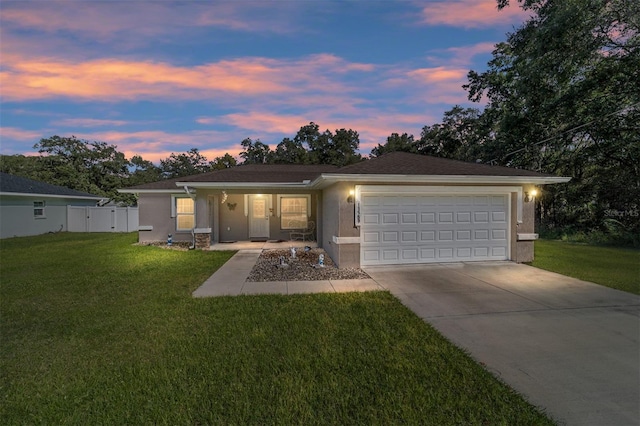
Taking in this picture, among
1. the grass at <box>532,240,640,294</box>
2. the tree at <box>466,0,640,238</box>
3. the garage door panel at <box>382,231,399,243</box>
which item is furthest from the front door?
the tree at <box>466,0,640,238</box>

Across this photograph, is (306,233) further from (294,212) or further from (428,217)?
(428,217)

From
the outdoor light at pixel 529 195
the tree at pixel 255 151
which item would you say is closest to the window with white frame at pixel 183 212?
the outdoor light at pixel 529 195

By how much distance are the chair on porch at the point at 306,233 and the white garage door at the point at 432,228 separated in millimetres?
5651

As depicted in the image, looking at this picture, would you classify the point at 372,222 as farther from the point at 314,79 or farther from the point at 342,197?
the point at 314,79

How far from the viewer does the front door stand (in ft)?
47.0

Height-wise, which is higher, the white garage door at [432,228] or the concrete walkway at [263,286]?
the white garage door at [432,228]

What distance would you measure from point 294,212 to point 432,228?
7.08 metres

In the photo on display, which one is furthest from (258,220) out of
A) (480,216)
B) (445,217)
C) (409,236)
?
(480,216)

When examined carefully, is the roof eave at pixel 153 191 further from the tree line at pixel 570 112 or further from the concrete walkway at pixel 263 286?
the tree line at pixel 570 112

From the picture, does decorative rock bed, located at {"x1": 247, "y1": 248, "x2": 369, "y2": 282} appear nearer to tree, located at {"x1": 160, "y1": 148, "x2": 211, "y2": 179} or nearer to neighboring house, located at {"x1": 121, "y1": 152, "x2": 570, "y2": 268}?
neighboring house, located at {"x1": 121, "y1": 152, "x2": 570, "y2": 268}

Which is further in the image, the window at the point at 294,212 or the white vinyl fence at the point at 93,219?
the white vinyl fence at the point at 93,219

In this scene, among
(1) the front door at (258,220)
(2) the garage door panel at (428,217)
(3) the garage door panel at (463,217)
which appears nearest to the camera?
(2) the garage door panel at (428,217)

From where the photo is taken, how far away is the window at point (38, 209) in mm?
18778

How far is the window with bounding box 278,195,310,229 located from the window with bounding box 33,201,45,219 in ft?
54.0
